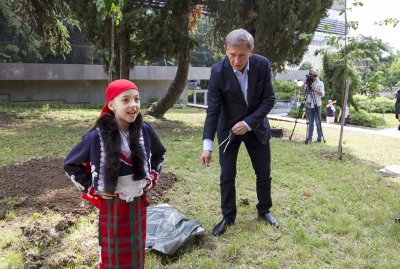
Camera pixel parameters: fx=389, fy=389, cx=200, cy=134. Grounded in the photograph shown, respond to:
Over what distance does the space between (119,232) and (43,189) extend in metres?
2.69

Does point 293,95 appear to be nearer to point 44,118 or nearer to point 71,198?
point 44,118

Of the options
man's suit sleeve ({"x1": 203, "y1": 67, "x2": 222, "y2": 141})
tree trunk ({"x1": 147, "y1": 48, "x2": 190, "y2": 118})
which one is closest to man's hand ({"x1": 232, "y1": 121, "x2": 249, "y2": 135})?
man's suit sleeve ({"x1": 203, "y1": 67, "x2": 222, "y2": 141})

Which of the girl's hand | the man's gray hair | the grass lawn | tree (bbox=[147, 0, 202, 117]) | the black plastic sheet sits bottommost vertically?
the grass lawn

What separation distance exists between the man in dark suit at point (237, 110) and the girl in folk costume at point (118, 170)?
44.2 inches

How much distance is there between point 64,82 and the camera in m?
17.4

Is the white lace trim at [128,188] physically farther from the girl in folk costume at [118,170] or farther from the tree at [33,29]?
the tree at [33,29]

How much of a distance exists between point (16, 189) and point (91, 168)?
2.85 metres

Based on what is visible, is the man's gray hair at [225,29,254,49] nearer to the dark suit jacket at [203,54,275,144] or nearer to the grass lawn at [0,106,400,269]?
the dark suit jacket at [203,54,275,144]

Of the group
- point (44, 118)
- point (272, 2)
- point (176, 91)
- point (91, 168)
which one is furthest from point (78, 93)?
point (91, 168)

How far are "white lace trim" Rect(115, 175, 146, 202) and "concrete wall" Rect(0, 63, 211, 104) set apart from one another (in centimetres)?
1507

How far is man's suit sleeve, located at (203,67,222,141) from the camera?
3.36 meters

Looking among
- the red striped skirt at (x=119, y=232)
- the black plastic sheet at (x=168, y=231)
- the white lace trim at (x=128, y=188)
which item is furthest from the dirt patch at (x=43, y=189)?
the white lace trim at (x=128, y=188)

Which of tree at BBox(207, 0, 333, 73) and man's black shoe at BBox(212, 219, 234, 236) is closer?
man's black shoe at BBox(212, 219, 234, 236)

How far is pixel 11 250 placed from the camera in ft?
10.2
